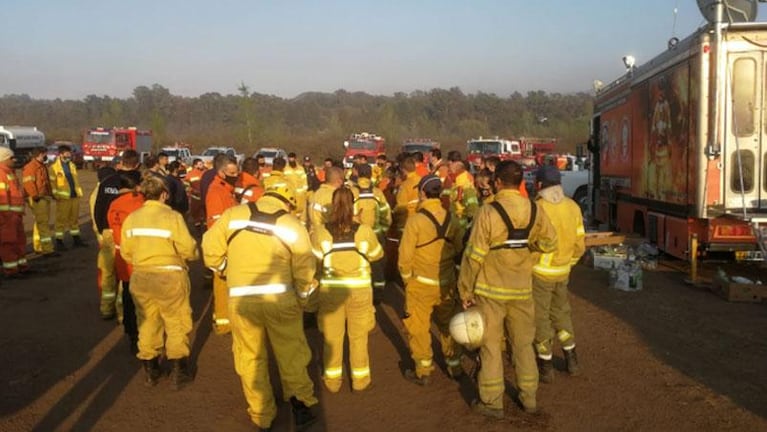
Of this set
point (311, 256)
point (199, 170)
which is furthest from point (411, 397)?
point (199, 170)

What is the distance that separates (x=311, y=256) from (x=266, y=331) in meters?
0.68

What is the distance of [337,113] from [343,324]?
114217 mm

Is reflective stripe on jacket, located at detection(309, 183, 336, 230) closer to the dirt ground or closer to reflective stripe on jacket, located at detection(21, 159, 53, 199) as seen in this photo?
the dirt ground

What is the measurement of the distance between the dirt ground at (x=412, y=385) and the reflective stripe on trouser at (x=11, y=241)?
2006 millimetres

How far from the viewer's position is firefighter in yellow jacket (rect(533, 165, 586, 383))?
6.21m

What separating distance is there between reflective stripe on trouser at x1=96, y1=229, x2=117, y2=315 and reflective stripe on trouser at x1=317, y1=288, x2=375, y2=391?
350cm

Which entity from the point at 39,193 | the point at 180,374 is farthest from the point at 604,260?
the point at 39,193

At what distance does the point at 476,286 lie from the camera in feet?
17.9

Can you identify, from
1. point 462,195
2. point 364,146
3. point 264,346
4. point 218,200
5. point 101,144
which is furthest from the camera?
point 101,144

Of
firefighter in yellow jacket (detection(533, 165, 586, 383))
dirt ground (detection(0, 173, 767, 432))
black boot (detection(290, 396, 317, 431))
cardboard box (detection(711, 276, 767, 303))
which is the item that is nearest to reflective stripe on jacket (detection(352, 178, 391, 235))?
dirt ground (detection(0, 173, 767, 432))

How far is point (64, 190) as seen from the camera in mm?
13570

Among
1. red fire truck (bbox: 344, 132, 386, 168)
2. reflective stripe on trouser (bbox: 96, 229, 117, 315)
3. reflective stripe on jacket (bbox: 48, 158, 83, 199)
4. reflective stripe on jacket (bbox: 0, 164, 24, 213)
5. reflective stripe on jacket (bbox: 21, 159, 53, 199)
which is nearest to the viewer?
reflective stripe on trouser (bbox: 96, 229, 117, 315)

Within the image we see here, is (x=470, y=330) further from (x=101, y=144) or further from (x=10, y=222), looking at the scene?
(x=101, y=144)

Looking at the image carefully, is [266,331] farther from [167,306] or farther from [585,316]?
[585,316]
